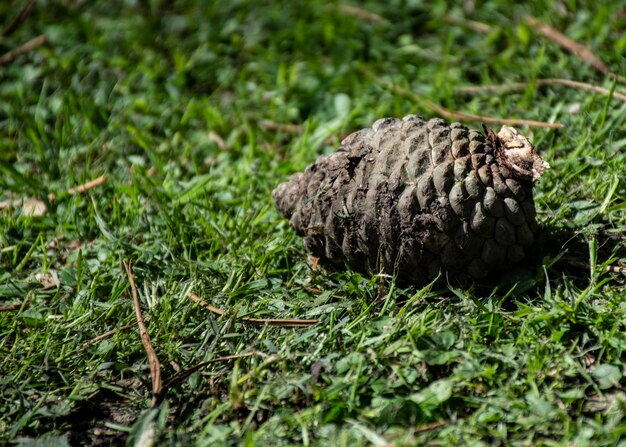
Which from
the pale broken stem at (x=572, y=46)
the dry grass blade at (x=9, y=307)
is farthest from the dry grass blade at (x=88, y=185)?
the pale broken stem at (x=572, y=46)

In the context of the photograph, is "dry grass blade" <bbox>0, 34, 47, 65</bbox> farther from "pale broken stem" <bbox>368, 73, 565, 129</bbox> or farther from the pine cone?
the pine cone

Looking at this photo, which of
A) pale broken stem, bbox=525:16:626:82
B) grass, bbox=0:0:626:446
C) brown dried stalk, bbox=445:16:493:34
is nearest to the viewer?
grass, bbox=0:0:626:446

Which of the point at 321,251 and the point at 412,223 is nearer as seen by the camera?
the point at 412,223

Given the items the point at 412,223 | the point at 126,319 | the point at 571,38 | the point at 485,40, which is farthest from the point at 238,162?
the point at 571,38

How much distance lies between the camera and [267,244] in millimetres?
2496

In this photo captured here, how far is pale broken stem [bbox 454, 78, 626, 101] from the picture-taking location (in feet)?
9.42

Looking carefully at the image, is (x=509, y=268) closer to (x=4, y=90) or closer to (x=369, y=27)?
(x=369, y=27)

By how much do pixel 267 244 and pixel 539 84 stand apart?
4.82ft

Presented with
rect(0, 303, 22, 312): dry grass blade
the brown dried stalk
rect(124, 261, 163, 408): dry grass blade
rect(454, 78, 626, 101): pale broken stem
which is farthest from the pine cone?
the brown dried stalk

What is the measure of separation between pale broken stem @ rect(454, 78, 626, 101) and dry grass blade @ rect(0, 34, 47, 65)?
2298mm

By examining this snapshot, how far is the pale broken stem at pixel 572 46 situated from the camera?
306 cm

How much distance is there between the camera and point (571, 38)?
334 cm

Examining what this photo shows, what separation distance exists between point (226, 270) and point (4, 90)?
1.97m

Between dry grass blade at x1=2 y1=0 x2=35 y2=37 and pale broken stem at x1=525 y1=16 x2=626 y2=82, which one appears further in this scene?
dry grass blade at x1=2 y1=0 x2=35 y2=37
